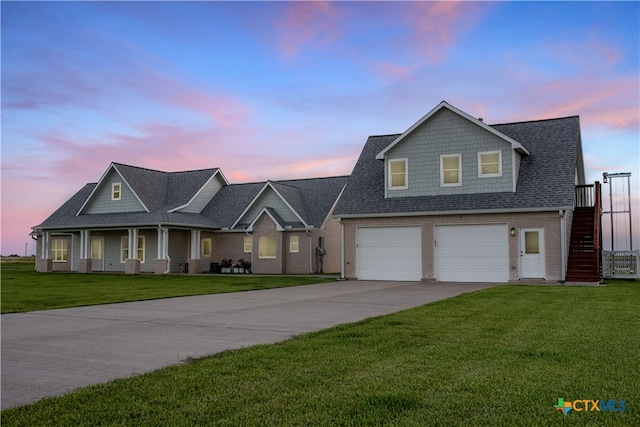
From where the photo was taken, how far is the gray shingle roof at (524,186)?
22891mm

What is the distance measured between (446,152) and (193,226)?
1737cm

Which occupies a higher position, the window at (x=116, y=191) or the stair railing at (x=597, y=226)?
the window at (x=116, y=191)

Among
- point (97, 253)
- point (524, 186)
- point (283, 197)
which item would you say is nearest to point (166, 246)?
point (283, 197)

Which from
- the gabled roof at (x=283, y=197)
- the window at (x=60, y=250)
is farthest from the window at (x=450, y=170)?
the window at (x=60, y=250)

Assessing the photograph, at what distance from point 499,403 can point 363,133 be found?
2730 centimetres

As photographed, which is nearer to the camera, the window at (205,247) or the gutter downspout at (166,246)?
the gutter downspout at (166,246)

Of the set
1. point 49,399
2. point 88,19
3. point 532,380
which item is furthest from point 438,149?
point 49,399

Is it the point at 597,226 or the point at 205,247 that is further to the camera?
the point at 205,247

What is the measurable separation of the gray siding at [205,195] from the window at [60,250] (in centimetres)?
1149

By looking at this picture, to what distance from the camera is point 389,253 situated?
2553 cm

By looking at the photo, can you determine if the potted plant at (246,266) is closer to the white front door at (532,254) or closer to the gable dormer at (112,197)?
the gable dormer at (112,197)

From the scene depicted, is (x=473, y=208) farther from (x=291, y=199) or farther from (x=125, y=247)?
(x=125, y=247)

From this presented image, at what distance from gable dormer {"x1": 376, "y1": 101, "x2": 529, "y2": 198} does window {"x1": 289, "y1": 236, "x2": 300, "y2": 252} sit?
969 cm

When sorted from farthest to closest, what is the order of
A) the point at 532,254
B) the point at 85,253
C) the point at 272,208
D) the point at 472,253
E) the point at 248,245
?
the point at 85,253
the point at 248,245
the point at 272,208
the point at 472,253
the point at 532,254
